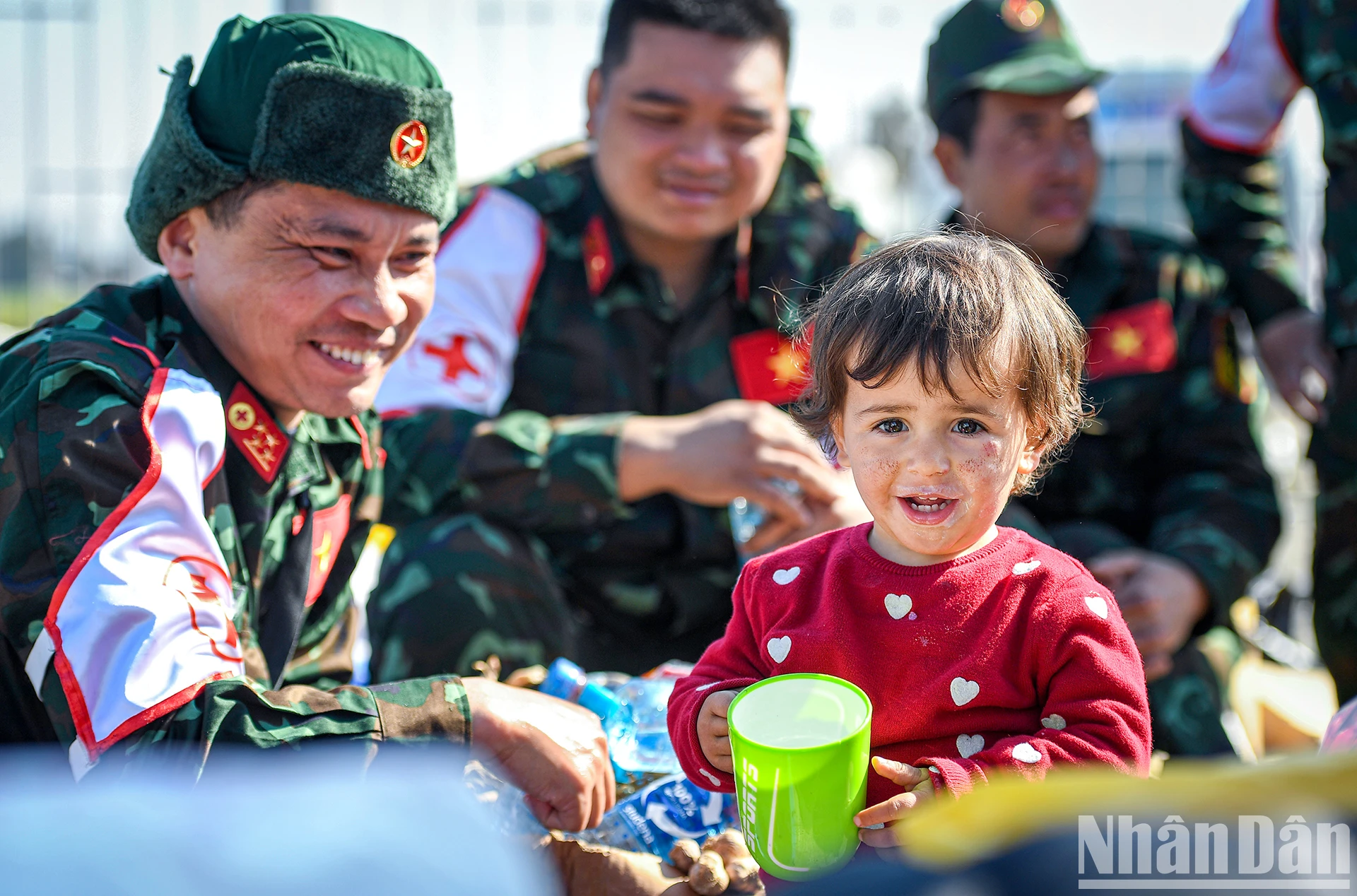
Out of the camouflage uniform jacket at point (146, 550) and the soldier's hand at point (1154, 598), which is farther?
the soldier's hand at point (1154, 598)

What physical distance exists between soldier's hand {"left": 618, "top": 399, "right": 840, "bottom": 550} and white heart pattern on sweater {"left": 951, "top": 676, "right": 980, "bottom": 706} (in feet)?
3.14

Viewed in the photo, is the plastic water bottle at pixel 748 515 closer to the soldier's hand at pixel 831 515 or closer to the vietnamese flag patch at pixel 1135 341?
the soldier's hand at pixel 831 515

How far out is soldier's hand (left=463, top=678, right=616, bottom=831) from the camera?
5.53 ft

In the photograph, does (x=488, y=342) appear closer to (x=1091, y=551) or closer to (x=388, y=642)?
(x=388, y=642)

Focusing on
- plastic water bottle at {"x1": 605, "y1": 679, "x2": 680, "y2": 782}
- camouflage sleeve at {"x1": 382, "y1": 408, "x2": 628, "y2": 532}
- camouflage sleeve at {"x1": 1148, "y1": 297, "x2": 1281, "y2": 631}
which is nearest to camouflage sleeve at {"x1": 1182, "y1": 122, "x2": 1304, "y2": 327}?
camouflage sleeve at {"x1": 1148, "y1": 297, "x2": 1281, "y2": 631}

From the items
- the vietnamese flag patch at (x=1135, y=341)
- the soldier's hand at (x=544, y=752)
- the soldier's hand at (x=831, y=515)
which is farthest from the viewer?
the vietnamese flag patch at (x=1135, y=341)

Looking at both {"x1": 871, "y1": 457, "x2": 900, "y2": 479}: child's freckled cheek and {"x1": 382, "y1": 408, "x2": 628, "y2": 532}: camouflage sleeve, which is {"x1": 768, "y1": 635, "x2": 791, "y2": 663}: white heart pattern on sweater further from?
{"x1": 382, "y1": 408, "x2": 628, "y2": 532}: camouflage sleeve

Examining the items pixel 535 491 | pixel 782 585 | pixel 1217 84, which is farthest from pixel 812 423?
pixel 1217 84

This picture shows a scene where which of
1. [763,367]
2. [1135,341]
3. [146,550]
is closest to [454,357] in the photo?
[763,367]

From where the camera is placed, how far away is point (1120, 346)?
3.22 metres

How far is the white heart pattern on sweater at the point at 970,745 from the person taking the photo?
1.48 m

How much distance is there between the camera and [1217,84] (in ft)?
11.2

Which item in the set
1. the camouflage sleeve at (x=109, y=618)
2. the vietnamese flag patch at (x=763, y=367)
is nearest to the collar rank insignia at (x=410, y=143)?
the camouflage sleeve at (x=109, y=618)

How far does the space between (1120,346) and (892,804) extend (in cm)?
221
